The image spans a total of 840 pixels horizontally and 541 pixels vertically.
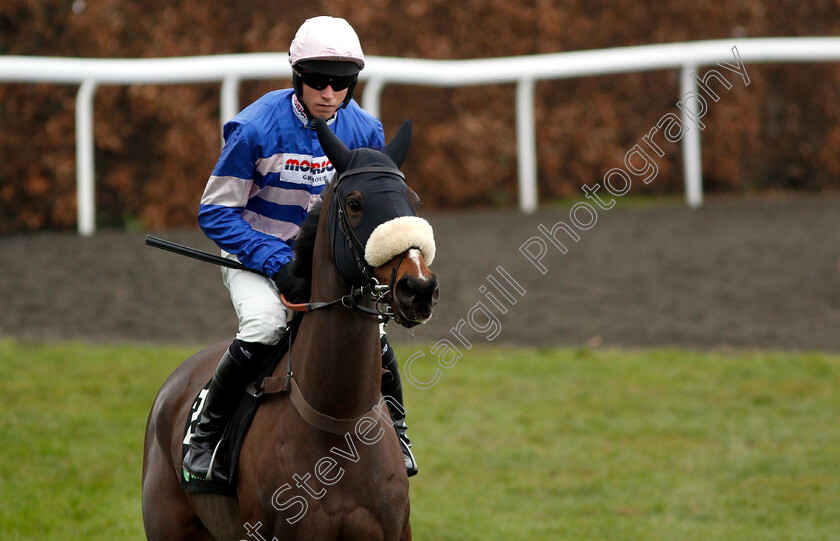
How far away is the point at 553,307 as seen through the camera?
344 inches

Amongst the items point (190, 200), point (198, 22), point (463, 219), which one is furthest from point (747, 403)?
point (198, 22)

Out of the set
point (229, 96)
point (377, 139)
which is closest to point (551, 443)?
point (377, 139)

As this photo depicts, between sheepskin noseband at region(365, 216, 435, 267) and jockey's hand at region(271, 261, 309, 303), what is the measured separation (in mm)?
524

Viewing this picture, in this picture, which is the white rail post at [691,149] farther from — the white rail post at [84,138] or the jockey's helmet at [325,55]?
the jockey's helmet at [325,55]

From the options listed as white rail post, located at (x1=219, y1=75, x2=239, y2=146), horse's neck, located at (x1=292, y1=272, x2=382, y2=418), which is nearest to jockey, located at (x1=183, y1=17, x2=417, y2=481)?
horse's neck, located at (x1=292, y1=272, x2=382, y2=418)

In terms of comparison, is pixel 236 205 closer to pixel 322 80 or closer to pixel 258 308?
pixel 258 308

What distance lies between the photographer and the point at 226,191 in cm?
354

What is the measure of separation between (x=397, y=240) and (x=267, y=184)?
3.21 ft

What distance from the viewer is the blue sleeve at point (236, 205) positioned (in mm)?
3486

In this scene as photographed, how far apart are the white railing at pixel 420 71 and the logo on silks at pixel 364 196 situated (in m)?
6.25

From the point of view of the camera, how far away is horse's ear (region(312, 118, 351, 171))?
308 centimetres

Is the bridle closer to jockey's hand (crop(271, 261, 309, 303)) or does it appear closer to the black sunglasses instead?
jockey's hand (crop(271, 261, 309, 303))

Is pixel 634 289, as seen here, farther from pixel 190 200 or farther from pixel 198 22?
pixel 198 22

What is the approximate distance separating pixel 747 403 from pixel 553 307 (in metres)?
2.01
